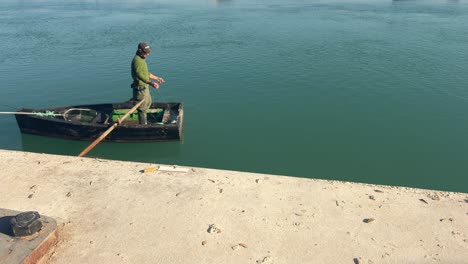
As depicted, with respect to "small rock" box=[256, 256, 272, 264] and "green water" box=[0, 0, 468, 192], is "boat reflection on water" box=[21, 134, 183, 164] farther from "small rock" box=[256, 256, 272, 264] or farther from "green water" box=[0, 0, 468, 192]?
"small rock" box=[256, 256, 272, 264]

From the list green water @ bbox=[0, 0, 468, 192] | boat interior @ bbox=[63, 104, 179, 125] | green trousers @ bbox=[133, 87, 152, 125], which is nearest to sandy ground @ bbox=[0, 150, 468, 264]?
green water @ bbox=[0, 0, 468, 192]

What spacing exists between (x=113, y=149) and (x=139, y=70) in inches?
139

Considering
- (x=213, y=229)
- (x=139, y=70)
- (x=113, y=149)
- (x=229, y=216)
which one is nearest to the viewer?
(x=213, y=229)

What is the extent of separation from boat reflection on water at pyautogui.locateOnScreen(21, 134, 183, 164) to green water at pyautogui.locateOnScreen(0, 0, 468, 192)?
54mm

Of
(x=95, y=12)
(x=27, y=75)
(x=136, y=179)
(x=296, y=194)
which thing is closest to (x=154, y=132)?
→ (x=136, y=179)

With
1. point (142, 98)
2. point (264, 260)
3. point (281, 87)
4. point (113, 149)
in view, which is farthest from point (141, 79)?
point (281, 87)

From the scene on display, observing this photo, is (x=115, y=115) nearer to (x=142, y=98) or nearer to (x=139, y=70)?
(x=142, y=98)

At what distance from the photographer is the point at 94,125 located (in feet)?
45.1

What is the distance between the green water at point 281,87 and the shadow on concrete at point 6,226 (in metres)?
6.83

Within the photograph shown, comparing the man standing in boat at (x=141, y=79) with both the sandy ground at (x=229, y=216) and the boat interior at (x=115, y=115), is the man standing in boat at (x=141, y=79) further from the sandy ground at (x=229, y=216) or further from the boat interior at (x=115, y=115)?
the sandy ground at (x=229, y=216)

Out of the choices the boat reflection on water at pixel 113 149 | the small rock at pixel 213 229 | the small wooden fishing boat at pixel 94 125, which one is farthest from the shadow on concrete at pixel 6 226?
the small wooden fishing boat at pixel 94 125

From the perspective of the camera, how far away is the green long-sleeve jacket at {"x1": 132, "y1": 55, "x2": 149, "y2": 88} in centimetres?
1265

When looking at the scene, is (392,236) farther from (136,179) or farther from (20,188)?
(20,188)

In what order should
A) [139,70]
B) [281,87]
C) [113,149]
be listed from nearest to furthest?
[139,70] < [113,149] < [281,87]
